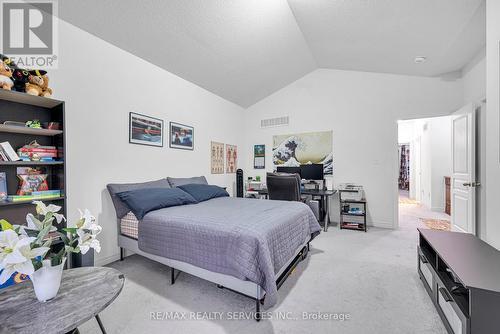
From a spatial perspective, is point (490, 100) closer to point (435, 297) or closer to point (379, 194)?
point (435, 297)

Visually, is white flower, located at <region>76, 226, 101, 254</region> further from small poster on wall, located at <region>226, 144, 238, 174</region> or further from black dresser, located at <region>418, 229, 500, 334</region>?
small poster on wall, located at <region>226, 144, 238, 174</region>

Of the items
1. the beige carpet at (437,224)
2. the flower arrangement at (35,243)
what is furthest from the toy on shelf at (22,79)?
the beige carpet at (437,224)

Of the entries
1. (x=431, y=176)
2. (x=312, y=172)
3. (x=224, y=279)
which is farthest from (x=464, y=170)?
(x=224, y=279)

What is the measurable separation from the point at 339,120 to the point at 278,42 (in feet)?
6.57

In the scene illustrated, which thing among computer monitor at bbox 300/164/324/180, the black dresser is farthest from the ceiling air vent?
the black dresser

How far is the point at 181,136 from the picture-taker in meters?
3.71

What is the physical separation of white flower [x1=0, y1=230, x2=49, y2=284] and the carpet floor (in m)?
0.98

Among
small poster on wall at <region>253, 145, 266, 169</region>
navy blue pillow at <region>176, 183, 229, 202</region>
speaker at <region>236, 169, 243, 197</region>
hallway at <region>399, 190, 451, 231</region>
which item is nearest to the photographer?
navy blue pillow at <region>176, 183, 229, 202</region>

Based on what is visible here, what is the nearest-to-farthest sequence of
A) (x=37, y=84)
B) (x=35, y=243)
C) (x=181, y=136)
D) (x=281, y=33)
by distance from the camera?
(x=35, y=243), (x=37, y=84), (x=281, y=33), (x=181, y=136)

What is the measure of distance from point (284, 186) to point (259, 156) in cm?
194

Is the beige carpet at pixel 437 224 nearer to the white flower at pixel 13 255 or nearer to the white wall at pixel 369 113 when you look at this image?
A: the white wall at pixel 369 113

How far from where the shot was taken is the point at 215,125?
4.52 m

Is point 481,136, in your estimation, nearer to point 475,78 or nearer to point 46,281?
point 475,78

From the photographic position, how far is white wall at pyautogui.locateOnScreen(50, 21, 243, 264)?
2.36m
